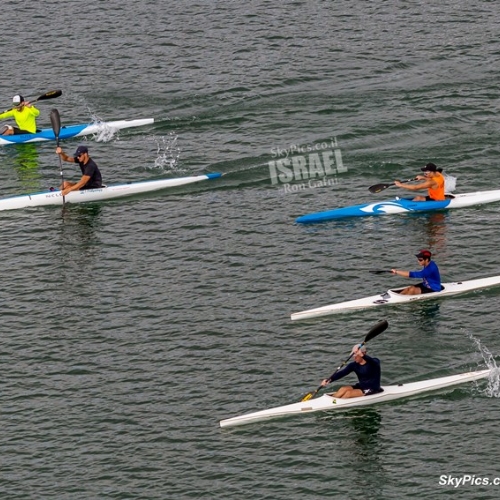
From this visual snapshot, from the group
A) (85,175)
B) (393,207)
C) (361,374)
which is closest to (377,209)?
(393,207)

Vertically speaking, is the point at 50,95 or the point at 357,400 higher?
the point at 50,95

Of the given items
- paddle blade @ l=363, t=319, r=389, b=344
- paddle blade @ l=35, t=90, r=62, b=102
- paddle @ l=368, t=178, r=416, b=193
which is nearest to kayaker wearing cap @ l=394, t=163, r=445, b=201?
paddle @ l=368, t=178, r=416, b=193

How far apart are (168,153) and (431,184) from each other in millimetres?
12860

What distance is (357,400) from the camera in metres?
37.9

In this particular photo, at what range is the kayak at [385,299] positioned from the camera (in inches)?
1700

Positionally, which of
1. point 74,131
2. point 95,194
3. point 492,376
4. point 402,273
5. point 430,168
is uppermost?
point 74,131

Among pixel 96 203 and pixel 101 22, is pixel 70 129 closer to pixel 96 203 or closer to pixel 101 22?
pixel 96 203

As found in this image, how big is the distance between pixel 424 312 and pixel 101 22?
122ft

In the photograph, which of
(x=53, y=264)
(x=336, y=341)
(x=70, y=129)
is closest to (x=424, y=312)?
(x=336, y=341)

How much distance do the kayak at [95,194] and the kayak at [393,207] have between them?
20.1ft

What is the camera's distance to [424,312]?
142ft

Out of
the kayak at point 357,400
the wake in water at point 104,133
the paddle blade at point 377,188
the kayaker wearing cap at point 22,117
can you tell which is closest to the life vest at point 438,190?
the paddle blade at point 377,188

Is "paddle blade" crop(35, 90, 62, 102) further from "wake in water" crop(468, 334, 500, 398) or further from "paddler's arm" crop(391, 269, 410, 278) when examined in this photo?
"wake in water" crop(468, 334, 500, 398)

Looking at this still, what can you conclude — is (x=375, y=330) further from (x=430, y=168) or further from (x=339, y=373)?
(x=430, y=168)
